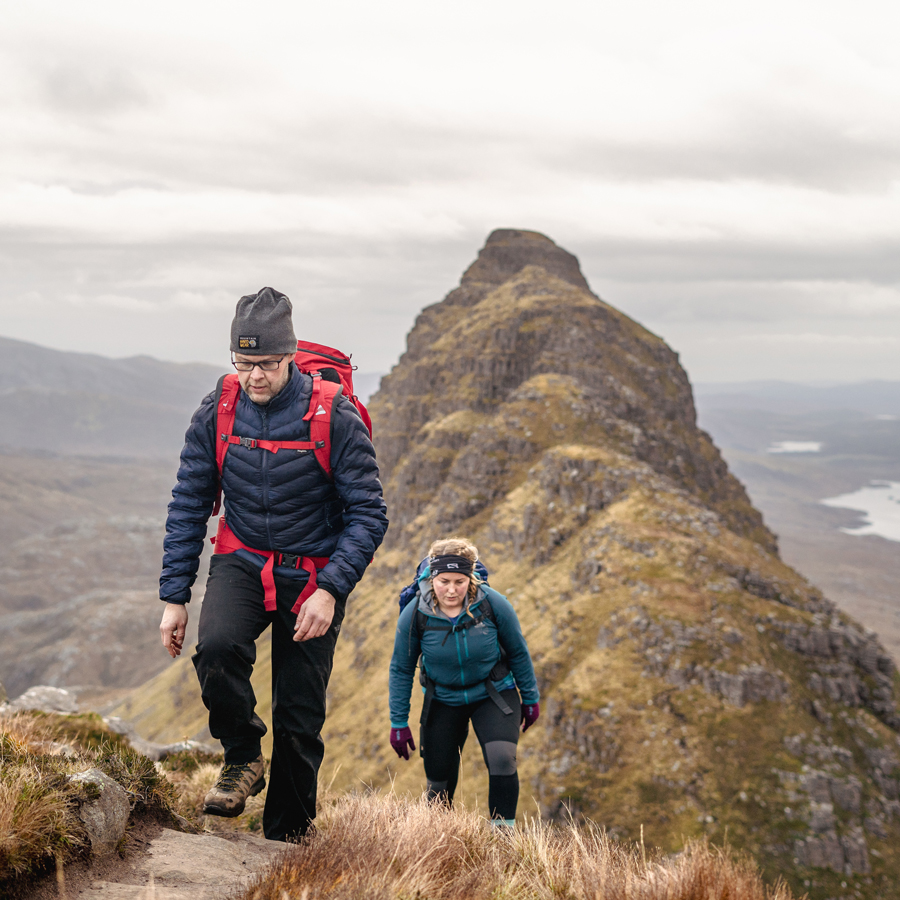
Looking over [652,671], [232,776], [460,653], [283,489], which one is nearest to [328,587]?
[283,489]

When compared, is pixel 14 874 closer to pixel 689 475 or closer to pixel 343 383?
pixel 343 383

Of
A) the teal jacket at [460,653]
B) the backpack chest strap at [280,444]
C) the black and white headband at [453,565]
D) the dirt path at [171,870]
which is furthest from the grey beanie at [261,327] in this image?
the dirt path at [171,870]

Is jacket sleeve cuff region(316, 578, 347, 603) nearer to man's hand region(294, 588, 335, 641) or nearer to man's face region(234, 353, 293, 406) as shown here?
man's hand region(294, 588, 335, 641)

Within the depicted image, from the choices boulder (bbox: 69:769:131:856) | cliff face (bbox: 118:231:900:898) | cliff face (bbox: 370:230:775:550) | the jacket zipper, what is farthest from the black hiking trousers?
cliff face (bbox: 370:230:775:550)

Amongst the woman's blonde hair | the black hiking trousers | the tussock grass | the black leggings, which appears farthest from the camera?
the woman's blonde hair

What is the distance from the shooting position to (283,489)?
7.02 metres

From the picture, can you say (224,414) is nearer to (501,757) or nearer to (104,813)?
(104,813)

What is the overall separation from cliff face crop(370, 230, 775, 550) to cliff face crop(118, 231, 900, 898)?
2.89 feet

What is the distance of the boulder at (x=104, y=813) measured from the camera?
5.96m

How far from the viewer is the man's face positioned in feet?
22.4

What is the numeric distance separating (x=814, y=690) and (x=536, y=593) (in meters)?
36.3

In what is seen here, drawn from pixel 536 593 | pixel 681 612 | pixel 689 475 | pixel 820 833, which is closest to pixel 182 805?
pixel 820 833

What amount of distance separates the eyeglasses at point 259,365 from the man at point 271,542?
0.01 meters

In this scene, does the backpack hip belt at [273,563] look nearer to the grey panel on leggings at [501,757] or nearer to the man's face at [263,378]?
the man's face at [263,378]
